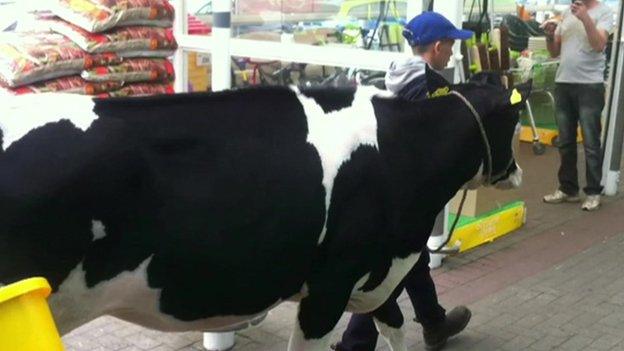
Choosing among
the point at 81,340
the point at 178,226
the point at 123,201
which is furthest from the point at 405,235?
the point at 81,340

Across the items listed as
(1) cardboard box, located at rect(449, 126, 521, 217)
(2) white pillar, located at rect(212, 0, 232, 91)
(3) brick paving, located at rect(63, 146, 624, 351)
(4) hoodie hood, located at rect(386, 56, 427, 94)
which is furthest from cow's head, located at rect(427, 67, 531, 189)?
(1) cardboard box, located at rect(449, 126, 521, 217)

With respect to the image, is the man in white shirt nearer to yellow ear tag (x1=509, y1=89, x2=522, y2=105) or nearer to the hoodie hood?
the hoodie hood

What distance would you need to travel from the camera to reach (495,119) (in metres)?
3.62

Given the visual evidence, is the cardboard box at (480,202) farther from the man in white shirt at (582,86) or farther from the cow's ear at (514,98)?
the cow's ear at (514,98)

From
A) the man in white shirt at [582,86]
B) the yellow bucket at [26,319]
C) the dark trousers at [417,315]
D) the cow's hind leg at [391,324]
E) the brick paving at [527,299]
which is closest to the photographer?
the yellow bucket at [26,319]

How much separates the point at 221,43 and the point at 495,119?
68.4 inches

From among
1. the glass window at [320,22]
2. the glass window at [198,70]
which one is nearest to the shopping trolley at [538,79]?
the glass window at [320,22]

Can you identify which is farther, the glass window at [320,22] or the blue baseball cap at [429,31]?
the glass window at [320,22]

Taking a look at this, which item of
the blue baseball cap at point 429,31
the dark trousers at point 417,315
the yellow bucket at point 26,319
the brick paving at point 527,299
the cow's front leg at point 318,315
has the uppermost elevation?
the blue baseball cap at point 429,31

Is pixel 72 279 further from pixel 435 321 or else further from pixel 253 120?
pixel 435 321

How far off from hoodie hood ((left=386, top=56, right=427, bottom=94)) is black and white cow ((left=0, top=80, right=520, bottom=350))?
0.49 metres

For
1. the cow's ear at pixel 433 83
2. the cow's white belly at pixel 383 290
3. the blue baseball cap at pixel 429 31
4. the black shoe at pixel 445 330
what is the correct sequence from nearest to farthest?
the cow's white belly at pixel 383 290, the cow's ear at pixel 433 83, the blue baseball cap at pixel 429 31, the black shoe at pixel 445 330

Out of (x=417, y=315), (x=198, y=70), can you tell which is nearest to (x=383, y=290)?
(x=417, y=315)

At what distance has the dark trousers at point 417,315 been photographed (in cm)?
445
